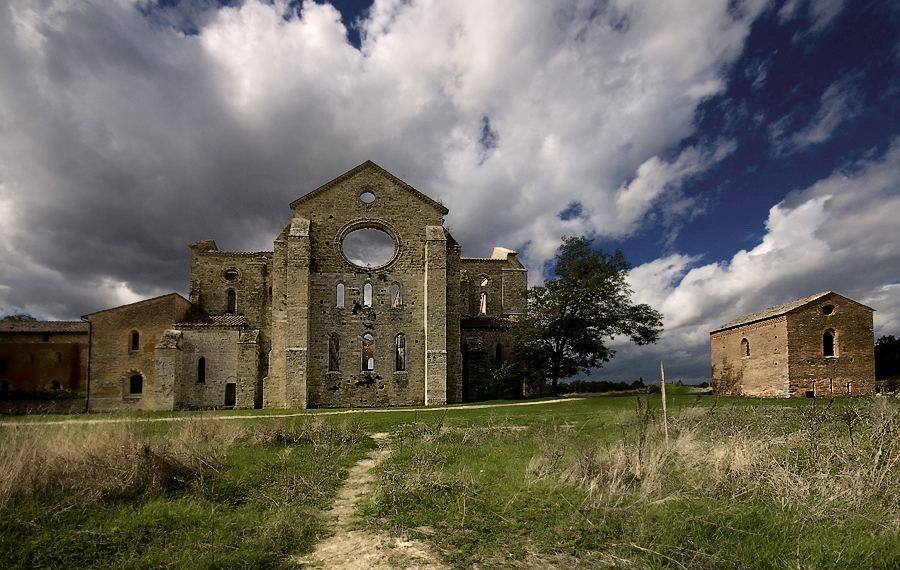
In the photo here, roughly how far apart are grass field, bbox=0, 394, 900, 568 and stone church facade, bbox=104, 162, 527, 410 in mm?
15644

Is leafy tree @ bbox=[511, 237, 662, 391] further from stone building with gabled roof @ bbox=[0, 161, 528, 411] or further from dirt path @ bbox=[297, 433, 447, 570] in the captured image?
dirt path @ bbox=[297, 433, 447, 570]

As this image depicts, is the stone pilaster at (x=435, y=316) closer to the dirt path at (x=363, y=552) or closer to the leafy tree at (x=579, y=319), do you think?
the leafy tree at (x=579, y=319)

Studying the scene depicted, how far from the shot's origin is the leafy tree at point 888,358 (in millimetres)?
32344

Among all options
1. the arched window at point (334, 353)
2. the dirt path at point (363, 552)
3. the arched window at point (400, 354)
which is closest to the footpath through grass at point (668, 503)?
the dirt path at point (363, 552)

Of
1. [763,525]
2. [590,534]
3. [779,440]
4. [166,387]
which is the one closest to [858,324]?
[779,440]

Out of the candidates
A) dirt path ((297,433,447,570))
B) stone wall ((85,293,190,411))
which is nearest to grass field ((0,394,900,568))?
dirt path ((297,433,447,570))

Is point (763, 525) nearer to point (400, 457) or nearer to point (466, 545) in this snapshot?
point (466, 545)

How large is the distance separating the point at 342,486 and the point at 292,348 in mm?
17336

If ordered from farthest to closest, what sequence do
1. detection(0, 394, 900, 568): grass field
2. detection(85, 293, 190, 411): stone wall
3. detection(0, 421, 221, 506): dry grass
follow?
detection(85, 293, 190, 411): stone wall, detection(0, 421, 221, 506): dry grass, detection(0, 394, 900, 568): grass field

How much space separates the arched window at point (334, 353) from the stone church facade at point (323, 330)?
0.27 ft

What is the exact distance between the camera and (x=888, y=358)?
3288 centimetres

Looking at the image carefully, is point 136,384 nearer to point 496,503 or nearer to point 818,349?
point 496,503

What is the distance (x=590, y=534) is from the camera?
17.0 ft

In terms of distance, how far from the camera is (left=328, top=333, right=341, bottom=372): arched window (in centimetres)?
2451
